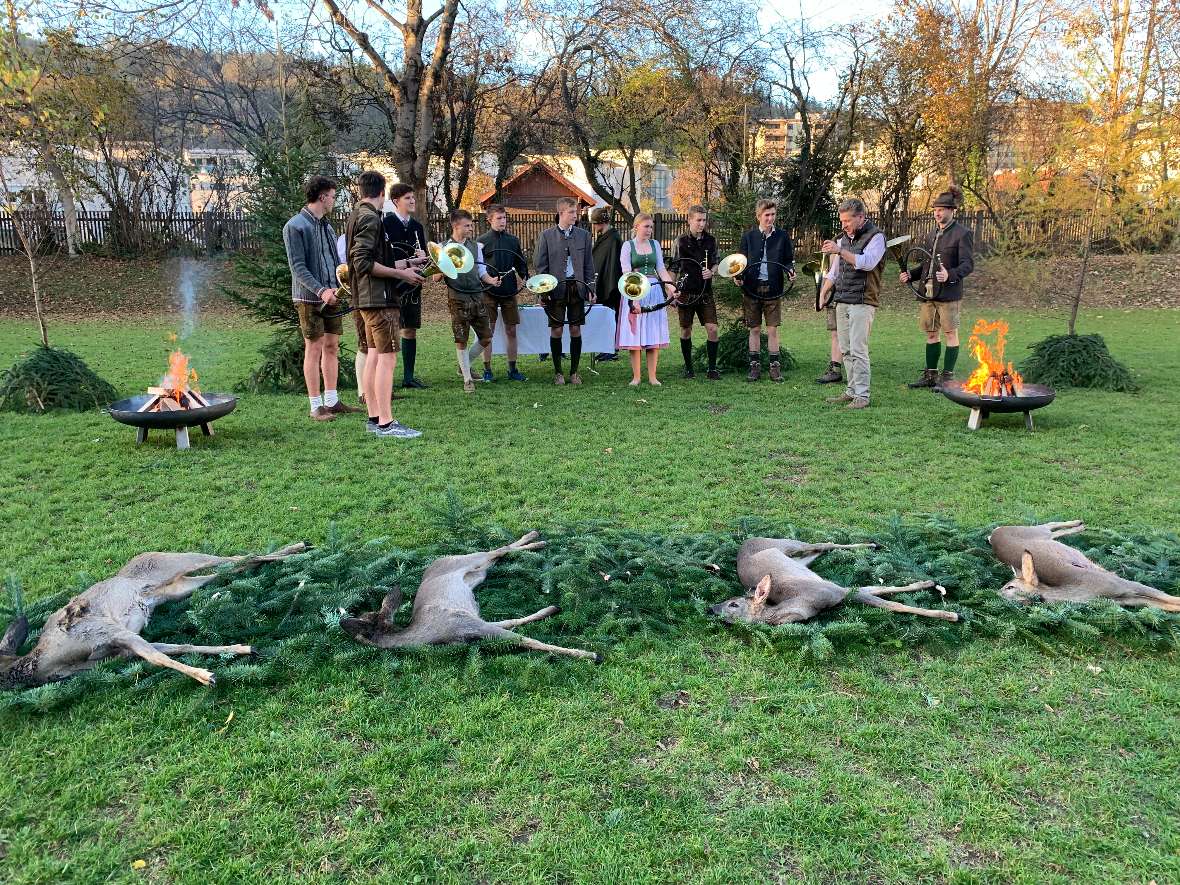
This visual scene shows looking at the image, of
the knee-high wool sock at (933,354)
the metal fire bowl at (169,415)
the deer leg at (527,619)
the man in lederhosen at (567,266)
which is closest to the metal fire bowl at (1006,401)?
the knee-high wool sock at (933,354)

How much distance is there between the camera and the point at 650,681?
126 inches

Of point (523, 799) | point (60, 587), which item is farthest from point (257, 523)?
point (523, 799)

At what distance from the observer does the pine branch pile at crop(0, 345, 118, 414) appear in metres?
8.05

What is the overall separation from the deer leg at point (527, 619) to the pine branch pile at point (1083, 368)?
8084 millimetres

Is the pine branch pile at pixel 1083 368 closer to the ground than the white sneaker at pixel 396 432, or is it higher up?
higher up

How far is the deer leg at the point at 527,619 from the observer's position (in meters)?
3.42

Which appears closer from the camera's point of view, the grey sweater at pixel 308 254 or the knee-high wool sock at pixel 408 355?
the grey sweater at pixel 308 254

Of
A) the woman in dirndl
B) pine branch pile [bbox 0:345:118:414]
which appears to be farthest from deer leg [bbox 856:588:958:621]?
pine branch pile [bbox 0:345:118:414]

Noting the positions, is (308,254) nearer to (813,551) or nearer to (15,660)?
(15,660)

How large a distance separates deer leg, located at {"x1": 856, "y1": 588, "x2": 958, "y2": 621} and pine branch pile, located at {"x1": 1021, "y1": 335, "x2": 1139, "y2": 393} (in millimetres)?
7112

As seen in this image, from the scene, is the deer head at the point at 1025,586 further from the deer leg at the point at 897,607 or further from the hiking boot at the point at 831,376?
the hiking boot at the point at 831,376

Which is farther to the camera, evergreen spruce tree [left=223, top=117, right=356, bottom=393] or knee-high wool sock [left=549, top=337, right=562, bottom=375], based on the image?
knee-high wool sock [left=549, top=337, right=562, bottom=375]

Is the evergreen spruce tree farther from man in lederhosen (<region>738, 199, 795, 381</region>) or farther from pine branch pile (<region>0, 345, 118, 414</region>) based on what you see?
man in lederhosen (<region>738, 199, 795, 381</region>)

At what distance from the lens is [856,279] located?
801 centimetres
